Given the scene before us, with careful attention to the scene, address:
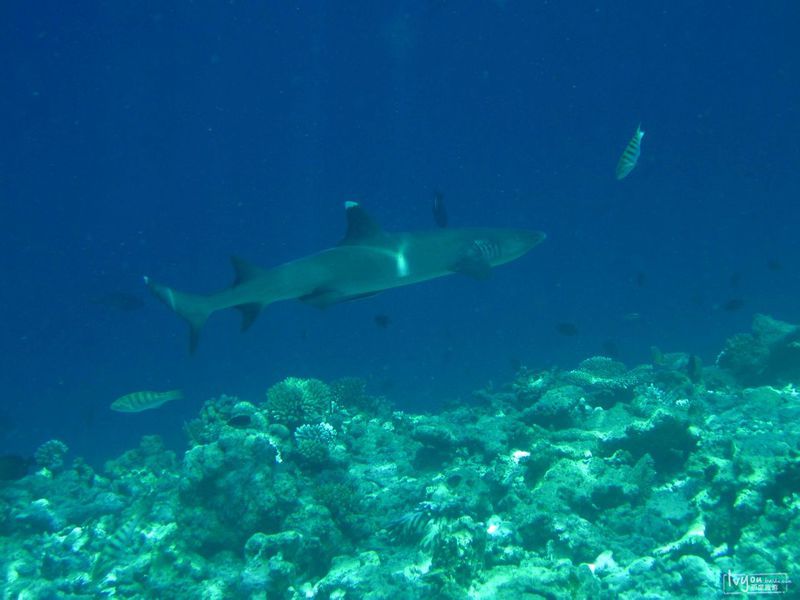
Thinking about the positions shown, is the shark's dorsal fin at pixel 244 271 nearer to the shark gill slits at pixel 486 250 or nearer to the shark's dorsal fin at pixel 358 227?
the shark's dorsal fin at pixel 358 227

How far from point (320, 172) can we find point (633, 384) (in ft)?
218

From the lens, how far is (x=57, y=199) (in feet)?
197

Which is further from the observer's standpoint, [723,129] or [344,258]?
[723,129]

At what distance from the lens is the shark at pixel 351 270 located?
573 cm

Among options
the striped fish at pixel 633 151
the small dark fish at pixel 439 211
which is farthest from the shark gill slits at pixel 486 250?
the striped fish at pixel 633 151

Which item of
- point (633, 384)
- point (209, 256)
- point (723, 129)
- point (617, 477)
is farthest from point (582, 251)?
point (617, 477)

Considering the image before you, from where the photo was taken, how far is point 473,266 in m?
6.09

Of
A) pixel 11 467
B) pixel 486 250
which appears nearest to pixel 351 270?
pixel 486 250

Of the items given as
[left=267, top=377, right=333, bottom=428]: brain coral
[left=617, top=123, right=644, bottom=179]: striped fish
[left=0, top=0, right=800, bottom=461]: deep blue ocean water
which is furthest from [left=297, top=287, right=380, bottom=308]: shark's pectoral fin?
[left=0, top=0, right=800, bottom=461]: deep blue ocean water

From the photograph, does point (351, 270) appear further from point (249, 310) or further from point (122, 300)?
point (122, 300)

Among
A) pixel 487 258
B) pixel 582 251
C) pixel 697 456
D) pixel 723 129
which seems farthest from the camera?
pixel 582 251

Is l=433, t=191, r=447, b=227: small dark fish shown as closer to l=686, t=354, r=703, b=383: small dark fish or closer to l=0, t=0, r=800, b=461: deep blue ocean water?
l=686, t=354, r=703, b=383: small dark fish

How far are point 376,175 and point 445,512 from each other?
70453mm

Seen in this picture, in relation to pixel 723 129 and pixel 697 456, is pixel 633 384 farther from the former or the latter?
pixel 723 129
